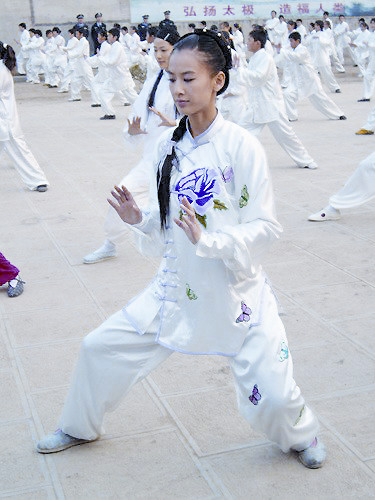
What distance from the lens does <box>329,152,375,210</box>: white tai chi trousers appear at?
5838 millimetres

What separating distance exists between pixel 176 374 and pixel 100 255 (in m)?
1.90

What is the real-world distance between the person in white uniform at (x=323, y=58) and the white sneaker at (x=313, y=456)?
524 inches

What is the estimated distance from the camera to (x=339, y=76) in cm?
2020

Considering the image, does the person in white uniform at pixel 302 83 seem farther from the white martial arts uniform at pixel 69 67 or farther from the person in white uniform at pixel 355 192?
the white martial arts uniform at pixel 69 67

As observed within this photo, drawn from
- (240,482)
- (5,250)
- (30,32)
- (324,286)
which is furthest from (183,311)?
(30,32)

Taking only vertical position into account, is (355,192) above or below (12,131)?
below

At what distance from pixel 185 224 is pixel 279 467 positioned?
40.0 inches

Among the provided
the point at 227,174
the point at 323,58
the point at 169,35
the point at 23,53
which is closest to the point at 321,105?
the point at 323,58

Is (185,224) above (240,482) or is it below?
above

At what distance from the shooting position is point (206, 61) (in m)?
2.52

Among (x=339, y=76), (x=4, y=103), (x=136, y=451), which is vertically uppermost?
(x=4, y=103)

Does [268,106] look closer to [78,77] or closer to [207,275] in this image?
[207,275]

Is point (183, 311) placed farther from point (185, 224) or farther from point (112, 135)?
point (112, 135)

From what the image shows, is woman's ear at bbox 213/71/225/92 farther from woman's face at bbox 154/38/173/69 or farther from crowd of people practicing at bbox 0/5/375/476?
woman's face at bbox 154/38/173/69
